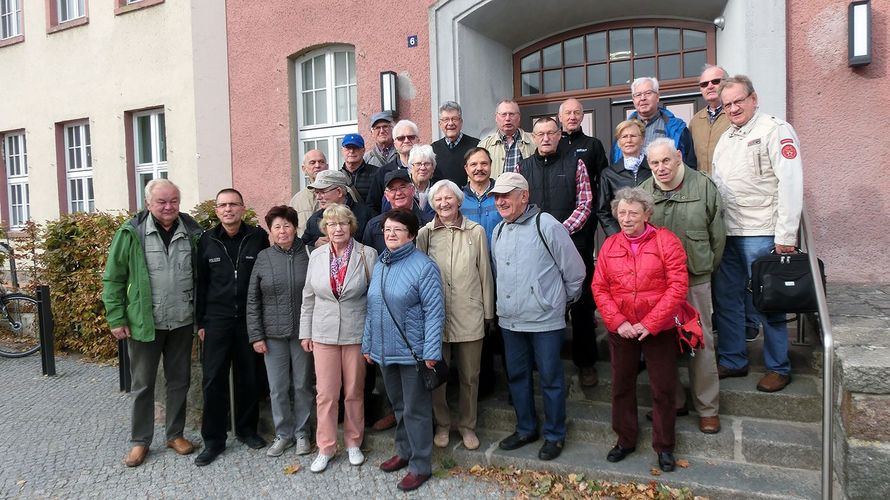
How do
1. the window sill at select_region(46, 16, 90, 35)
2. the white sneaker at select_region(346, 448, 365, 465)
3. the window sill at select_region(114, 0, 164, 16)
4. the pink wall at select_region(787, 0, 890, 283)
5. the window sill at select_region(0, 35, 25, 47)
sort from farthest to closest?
1. the window sill at select_region(0, 35, 25, 47)
2. the window sill at select_region(46, 16, 90, 35)
3. the window sill at select_region(114, 0, 164, 16)
4. the pink wall at select_region(787, 0, 890, 283)
5. the white sneaker at select_region(346, 448, 365, 465)

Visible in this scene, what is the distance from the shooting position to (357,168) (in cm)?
537

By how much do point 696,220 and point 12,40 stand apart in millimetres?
12781

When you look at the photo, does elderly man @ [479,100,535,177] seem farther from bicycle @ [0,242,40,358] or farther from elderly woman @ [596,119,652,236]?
bicycle @ [0,242,40,358]

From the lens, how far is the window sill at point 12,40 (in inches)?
464

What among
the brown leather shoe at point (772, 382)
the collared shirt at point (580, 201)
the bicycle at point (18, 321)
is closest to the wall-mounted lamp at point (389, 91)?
the collared shirt at point (580, 201)

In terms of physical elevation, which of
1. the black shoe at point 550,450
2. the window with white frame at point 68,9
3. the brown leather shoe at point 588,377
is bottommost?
the black shoe at point 550,450

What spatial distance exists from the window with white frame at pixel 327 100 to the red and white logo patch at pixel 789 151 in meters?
5.52

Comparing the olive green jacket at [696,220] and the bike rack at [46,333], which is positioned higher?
the olive green jacket at [696,220]

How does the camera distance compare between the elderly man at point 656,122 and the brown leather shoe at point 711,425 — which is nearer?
the brown leather shoe at point 711,425

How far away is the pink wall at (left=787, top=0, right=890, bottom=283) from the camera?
18.2ft

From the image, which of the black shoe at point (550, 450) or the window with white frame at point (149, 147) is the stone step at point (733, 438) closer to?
the black shoe at point (550, 450)

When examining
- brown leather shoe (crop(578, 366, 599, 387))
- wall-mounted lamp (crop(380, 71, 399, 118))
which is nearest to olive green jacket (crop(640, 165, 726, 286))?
brown leather shoe (crop(578, 366, 599, 387))

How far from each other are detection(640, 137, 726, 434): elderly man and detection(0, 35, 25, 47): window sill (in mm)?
12144

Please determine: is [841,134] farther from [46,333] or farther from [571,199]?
[46,333]
